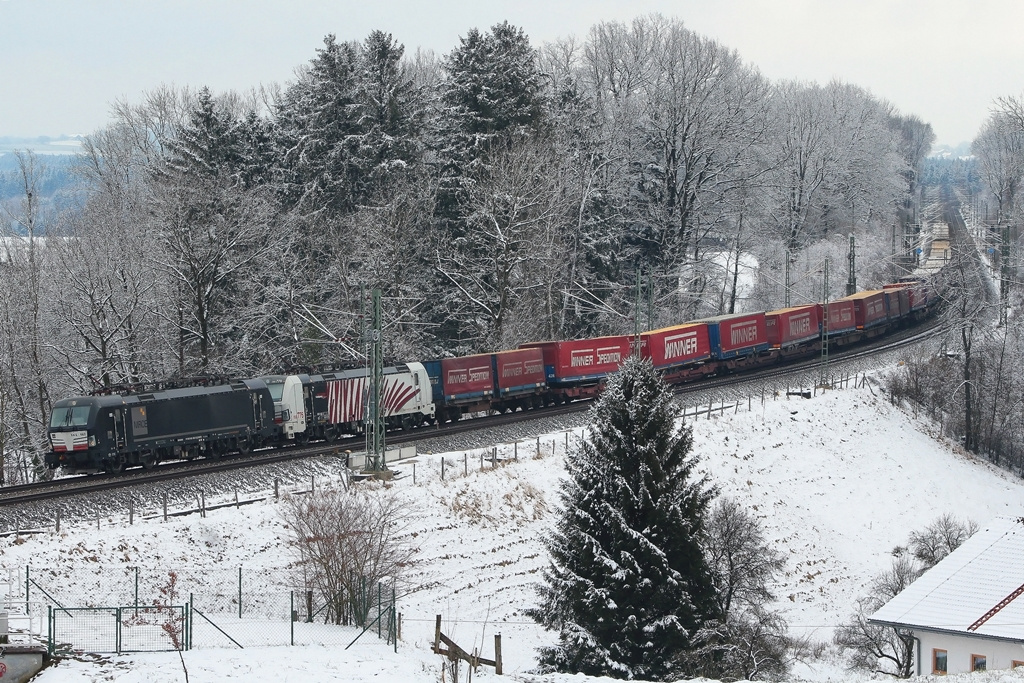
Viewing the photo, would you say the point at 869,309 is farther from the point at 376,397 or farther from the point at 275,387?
the point at 376,397

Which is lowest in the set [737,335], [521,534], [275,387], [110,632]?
[521,534]

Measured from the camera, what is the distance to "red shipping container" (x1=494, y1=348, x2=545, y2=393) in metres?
49.5

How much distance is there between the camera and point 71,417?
3731 cm

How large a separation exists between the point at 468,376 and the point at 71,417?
17048mm

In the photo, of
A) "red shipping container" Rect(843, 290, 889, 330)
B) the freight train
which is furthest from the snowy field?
"red shipping container" Rect(843, 290, 889, 330)

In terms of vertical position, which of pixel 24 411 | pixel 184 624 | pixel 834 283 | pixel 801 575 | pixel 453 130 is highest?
pixel 453 130

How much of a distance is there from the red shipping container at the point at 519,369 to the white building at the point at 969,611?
22.1 m

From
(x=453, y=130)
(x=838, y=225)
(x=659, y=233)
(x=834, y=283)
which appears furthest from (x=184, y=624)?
(x=838, y=225)

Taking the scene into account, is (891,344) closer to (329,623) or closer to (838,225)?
(838,225)

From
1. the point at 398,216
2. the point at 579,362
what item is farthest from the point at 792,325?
the point at 398,216

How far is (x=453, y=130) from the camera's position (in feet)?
215

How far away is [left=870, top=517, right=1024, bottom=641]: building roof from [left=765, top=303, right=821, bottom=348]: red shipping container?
2960 centimetres

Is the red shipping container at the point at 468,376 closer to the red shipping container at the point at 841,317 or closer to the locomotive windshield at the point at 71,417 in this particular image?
the locomotive windshield at the point at 71,417

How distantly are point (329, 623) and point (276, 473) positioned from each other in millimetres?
11384
